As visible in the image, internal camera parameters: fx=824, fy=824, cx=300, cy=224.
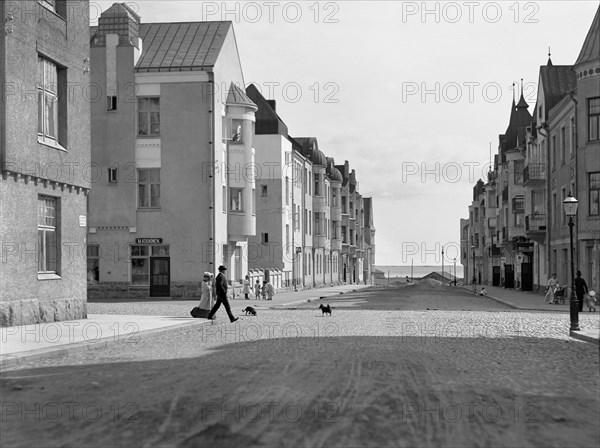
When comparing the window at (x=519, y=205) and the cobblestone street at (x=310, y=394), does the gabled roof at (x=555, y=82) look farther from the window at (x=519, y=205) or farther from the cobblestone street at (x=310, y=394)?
the cobblestone street at (x=310, y=394)

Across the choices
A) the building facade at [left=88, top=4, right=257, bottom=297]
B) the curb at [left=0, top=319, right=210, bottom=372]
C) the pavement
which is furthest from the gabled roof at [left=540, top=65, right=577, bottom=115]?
the curb at [left=0, top=319, right=210, bottom=372]

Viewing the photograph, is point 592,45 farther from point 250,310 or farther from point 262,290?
point 250,310

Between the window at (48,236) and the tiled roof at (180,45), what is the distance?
18118 mm

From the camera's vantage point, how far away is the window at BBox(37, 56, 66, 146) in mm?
21891

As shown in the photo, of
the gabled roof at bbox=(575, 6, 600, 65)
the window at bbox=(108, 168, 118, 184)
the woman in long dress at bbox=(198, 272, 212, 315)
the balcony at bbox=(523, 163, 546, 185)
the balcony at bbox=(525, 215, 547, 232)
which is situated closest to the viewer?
the woman in long dress at bbox=(198, 272, 212, 315)

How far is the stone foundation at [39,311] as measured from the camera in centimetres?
1948

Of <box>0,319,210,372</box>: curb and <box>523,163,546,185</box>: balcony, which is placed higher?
<box>523,163,546,185</box>: balcony

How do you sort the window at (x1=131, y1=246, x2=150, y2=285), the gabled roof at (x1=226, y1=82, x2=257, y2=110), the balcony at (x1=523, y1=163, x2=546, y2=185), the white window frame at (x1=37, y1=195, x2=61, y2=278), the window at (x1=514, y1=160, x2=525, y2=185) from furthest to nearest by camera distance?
the window at (x1=514, y1=160, x2=525, y2=185)
the balcony at (x1=523, y1=163, x2=546, y2=185)
the gabled roof at (x1=226, y1=82, x2=257, y2=110)
the window at (x1=131, y1=246, x2=150, y2=285)
the white window frame at (x1=37, y1=195, x2=61, y2=278)

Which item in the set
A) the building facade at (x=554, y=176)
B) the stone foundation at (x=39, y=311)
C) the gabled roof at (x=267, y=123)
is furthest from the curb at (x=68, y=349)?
the gabled roof at (x=267, y=123)

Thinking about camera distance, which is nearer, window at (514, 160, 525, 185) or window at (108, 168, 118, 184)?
window at (108, 168, 118, 184)

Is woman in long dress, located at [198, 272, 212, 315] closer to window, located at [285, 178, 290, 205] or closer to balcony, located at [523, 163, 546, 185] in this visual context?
balcony, located at [523, 163, 546, 185]

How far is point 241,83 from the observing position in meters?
45.3

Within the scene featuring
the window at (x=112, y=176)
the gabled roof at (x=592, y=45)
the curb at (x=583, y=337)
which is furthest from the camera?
the window at (x=112, y=176)

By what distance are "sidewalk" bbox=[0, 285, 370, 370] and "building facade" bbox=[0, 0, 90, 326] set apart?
898 mm
